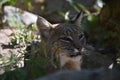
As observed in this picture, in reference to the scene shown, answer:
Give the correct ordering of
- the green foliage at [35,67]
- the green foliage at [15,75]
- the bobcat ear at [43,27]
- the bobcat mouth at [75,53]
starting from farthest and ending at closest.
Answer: the bobcat ear at [43,27], the bobcat mouth at [75,53], the green foliage at [35,67], the green foliage at [15,75]

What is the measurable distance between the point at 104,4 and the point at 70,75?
893 cm

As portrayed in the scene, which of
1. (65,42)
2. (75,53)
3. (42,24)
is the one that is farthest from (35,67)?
(42,24)

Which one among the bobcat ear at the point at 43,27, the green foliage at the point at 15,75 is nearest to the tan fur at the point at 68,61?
the bobcat ear at the point at 43,27

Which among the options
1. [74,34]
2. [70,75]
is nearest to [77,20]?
[74,34]

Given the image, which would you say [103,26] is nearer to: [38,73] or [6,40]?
[6,40]

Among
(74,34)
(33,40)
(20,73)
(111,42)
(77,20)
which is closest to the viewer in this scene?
(20,73)

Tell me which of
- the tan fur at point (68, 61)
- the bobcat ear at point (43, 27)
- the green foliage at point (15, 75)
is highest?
the bobcat ear at point (43, 27)

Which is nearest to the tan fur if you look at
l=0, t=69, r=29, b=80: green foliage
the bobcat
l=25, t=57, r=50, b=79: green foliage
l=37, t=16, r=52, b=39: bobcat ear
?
the bobcat

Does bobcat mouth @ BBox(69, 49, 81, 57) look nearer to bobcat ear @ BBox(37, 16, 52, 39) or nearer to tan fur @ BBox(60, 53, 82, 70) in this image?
tan fur @ BBox(60, 53, 82, 70)

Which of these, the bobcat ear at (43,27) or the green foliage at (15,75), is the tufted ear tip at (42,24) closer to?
the bobcat ear at (43,27)

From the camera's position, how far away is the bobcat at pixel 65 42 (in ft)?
20.8

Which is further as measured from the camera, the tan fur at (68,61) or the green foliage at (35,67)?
the tan fur at (68,61)

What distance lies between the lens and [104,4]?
12.5 metres

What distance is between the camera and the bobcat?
6328 mm
